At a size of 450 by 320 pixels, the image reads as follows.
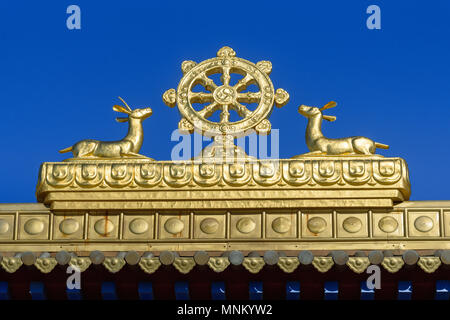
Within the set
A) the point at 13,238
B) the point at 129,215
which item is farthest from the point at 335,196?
the point at 13,238

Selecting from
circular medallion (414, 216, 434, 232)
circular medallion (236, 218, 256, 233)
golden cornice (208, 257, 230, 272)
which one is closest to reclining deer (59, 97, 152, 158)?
circular medallion (236, 218, 256, 233)

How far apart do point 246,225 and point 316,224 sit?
791mm

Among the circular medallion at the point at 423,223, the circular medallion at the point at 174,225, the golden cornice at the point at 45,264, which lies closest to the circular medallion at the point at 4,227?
the golden cornice at the point at 45,264

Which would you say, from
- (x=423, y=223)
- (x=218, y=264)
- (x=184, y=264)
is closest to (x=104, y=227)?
(x=184, y=264)

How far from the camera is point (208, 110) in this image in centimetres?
1378

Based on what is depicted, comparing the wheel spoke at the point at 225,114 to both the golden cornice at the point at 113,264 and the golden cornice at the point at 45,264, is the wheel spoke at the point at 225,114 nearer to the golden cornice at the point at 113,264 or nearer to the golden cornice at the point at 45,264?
the golden cornice at the point at 113,264

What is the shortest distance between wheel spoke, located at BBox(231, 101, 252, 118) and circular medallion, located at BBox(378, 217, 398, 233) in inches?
88.1

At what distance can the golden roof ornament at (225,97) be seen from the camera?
44.5 ft

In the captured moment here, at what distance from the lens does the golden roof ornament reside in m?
13.6

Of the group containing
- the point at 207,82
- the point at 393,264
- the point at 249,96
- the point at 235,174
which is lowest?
the point at 393,264

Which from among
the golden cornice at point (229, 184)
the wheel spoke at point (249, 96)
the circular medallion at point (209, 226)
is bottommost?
the circular medallion at point (209, 226)

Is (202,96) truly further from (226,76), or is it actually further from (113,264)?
(113,264)

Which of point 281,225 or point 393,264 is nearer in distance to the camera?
point 393,264

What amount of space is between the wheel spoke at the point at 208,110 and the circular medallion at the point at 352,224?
2.34 meters
